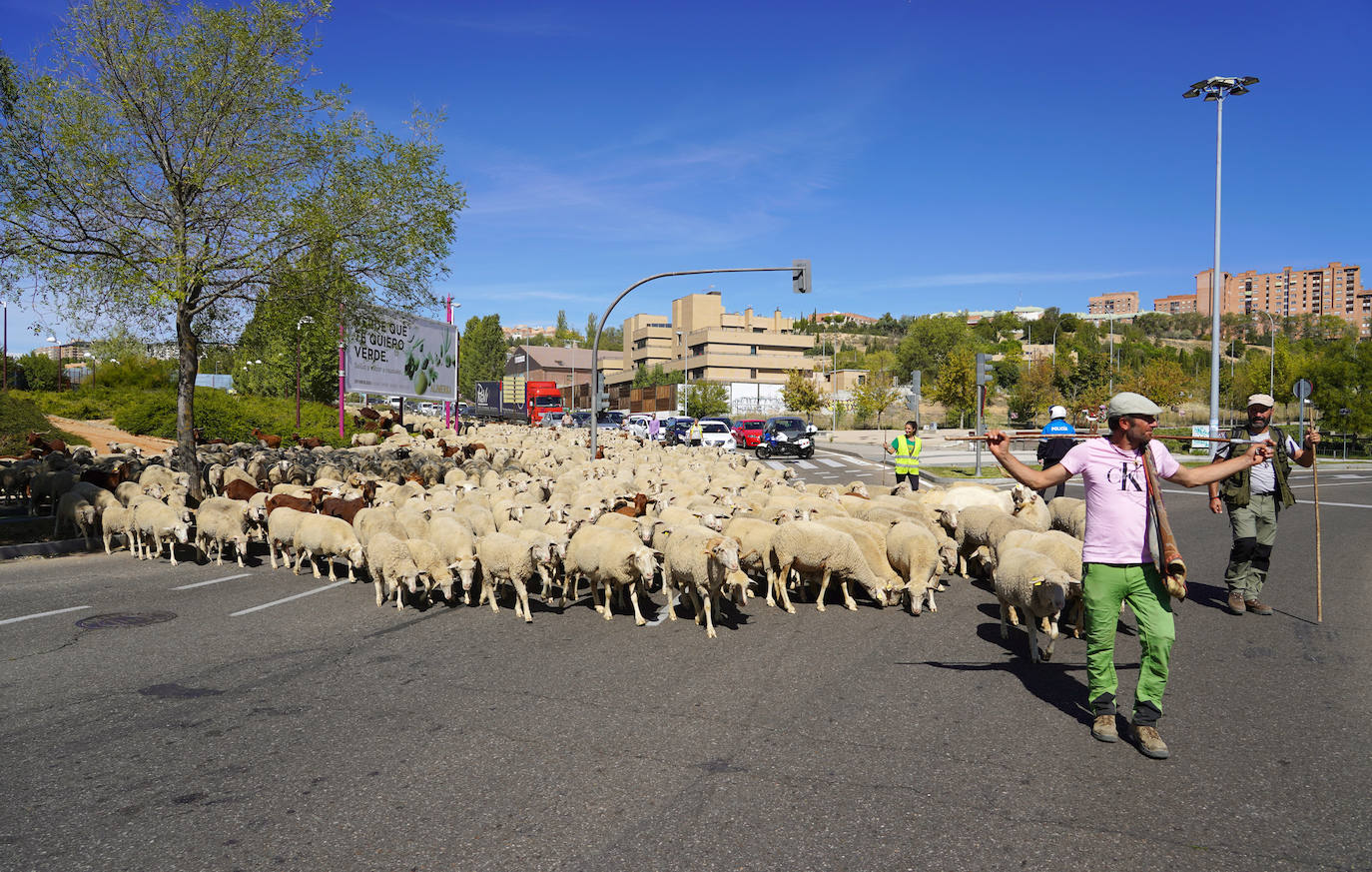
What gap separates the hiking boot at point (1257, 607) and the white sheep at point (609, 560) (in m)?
5.95

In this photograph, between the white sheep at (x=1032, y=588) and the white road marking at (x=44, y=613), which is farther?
the white road marking at (x=44, y=613)

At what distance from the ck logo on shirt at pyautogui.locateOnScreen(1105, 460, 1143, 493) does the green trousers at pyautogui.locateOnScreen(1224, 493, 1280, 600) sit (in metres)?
4.25

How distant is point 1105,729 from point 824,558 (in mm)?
3900

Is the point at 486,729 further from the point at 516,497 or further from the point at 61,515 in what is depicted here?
the point at 61,515

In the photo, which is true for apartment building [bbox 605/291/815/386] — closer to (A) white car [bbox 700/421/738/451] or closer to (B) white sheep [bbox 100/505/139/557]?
(A) white car [bbox 700/421/738/451]

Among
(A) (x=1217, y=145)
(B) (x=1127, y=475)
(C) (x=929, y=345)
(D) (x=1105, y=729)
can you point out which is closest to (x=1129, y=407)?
(B) (x=1127, y=475)

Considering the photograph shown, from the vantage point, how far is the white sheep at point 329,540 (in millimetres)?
10551

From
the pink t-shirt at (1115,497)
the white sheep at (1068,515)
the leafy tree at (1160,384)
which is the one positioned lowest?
the white sheep at (1068,515)

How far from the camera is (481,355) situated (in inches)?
4178

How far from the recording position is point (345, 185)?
15.4 meters

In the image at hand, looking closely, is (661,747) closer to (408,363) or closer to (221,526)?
(221,526)

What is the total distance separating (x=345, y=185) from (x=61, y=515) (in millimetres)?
7320

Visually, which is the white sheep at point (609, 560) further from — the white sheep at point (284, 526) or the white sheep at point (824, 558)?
the white sheep at point (284, 526)

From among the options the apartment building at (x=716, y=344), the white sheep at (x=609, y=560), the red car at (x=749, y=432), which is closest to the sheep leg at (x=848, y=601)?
the white sheep at (x=609, y=560)
